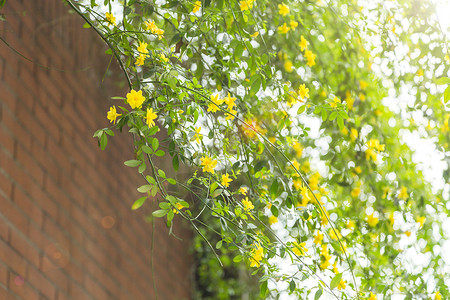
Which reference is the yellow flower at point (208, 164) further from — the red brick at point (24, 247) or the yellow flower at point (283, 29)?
the yellow flower at point (283, 29)

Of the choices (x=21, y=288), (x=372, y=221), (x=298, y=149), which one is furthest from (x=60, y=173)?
(x=372, y=221)

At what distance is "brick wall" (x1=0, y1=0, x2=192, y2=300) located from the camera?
1.42m

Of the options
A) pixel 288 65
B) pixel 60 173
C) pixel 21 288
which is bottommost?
pixel 21 288

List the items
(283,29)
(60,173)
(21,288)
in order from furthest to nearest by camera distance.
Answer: (283,29) → (60,173) → (21,288)

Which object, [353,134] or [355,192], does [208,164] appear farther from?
[355,192]

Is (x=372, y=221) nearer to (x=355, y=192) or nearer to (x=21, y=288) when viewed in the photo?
(x=355, y=192)

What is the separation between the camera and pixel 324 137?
2.09 m

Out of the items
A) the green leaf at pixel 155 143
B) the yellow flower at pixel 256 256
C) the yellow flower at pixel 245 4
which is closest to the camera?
the green leaf at pixel 155 143

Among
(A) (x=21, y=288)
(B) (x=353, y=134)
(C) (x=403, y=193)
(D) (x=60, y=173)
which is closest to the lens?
(A) (x=21, y=288)

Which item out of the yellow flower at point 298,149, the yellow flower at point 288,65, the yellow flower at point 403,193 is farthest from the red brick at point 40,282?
the yellow flower at point 403,193

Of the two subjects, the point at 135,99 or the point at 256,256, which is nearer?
the point at 135,99

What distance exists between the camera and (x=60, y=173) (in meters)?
1.67

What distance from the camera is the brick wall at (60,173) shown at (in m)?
1.42

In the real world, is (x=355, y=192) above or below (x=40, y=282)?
above
